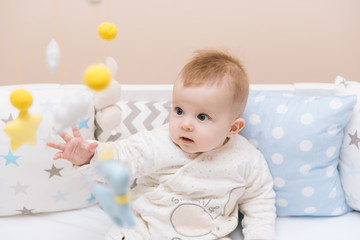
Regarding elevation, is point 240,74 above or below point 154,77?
above

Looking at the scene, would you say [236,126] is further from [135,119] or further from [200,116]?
[135,119]

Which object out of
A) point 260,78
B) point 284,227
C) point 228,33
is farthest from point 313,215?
point 228,33

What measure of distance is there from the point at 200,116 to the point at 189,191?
20cm

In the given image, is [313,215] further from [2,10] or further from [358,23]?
[2,10]

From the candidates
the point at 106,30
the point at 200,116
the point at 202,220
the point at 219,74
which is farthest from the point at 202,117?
the point at 106,30

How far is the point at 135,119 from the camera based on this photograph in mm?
1105

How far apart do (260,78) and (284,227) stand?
0.64 m

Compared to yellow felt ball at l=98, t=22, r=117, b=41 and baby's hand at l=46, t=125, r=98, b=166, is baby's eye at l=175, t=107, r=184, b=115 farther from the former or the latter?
yellow felt ball at l=98, t=22, r=117, b=41

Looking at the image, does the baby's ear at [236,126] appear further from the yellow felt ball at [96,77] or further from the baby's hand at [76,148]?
the yellow felt ball at [96,77]

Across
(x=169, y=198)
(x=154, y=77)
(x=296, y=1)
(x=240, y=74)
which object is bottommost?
(x=169, y=198)

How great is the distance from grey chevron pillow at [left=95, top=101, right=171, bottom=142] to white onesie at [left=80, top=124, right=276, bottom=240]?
0.44 feet

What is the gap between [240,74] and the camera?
2.92 ft

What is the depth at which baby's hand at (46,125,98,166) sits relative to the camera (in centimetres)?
78

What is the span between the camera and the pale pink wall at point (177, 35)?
135 centimetres
